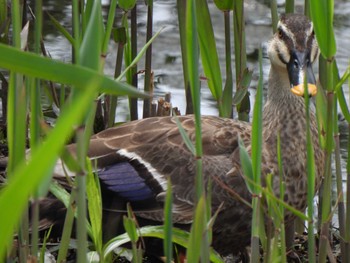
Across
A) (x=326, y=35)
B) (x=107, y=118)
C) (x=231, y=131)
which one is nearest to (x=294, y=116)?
(x=231, y=131)

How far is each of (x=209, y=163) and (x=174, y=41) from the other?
3.17m

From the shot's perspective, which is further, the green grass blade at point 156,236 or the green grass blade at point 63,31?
the green grass blade at point 63,31

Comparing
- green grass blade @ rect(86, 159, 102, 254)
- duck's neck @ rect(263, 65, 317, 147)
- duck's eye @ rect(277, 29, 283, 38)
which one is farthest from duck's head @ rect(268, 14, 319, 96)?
green grass blade @ rect(86, 159, 102, 254)

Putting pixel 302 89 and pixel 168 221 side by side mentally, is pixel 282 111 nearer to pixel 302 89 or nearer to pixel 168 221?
pixel 302 89

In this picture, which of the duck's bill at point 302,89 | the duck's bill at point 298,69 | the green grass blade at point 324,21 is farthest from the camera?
the duck's bill at point 298,69

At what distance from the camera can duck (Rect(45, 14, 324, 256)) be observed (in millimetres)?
3748

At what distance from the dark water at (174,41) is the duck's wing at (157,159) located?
1.69 metres

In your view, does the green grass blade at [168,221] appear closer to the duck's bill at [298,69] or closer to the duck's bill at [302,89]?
the duck's bill at [302,89]

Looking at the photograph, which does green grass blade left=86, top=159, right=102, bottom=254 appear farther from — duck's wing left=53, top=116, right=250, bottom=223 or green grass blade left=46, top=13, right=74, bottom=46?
duck's wing left=53, top=116, right=250, bottom=223

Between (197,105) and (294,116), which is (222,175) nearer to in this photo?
(294,116)

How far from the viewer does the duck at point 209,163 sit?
375 centimetres

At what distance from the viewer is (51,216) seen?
3754 millimetres

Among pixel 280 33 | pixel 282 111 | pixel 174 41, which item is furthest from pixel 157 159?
pixel 174 41

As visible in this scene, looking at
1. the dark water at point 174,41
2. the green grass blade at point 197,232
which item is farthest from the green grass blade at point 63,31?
the dark water at point 174,41
